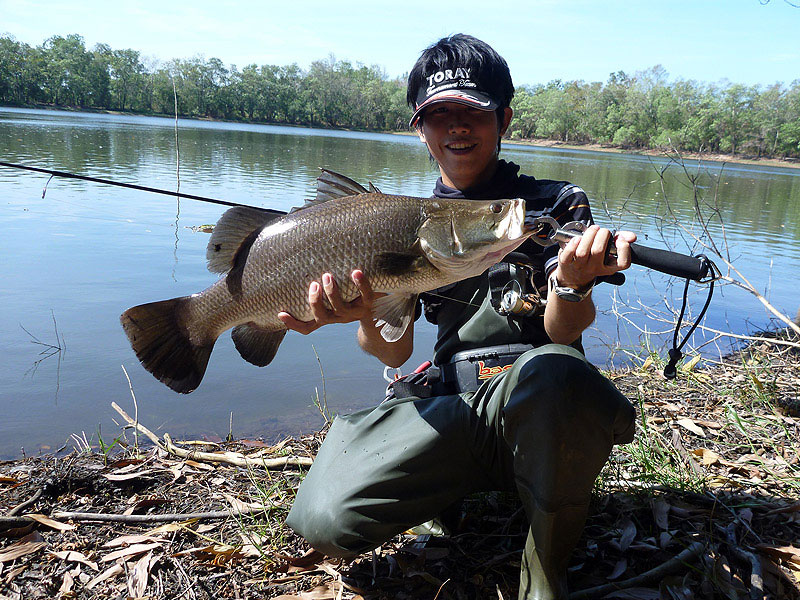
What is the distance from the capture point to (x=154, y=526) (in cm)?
246

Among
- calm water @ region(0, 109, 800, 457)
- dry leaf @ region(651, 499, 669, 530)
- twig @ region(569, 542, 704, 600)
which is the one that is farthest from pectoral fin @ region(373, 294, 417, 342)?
calm water @ region(0, 109, 800, 457)

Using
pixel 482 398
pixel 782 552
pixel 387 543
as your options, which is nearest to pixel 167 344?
pixel 387 543

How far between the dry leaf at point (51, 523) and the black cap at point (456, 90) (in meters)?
2.43

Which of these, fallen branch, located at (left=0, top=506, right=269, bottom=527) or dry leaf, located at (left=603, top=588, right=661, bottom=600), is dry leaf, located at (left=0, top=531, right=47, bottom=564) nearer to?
fallen branch, located at (left=0, top=506, right=269, bottom=527)

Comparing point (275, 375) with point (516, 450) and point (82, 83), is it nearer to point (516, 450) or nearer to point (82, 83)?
point (516, 450)

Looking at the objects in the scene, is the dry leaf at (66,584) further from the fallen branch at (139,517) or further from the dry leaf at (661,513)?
the dry leaf at (661,513)

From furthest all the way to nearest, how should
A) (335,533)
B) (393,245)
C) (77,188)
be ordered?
(77,188) < (393,245) < (335,533)

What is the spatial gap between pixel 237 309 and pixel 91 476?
4.08 feet

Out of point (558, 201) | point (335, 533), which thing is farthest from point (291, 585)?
point (558, 201)

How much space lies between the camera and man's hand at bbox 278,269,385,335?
7.57 ft

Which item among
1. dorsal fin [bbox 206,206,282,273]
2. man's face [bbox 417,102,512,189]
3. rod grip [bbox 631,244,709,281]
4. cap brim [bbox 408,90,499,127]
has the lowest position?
dorsal fin [bbox 206,206,282,273]

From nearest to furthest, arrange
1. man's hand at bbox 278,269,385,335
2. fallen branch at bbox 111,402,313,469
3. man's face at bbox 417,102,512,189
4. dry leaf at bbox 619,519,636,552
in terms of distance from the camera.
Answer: dry leaf at bbox 619,519,636,552 → man's hand at bbox 278,269,385,335 → man's face at bbox 417,102,512,189 → fallen branch at bbox 111,402,313,469

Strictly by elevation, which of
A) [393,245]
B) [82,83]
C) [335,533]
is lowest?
[335,533]

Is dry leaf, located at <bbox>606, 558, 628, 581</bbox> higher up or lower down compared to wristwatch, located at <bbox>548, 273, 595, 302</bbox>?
lower down
